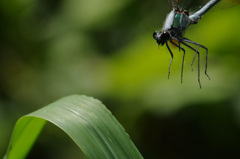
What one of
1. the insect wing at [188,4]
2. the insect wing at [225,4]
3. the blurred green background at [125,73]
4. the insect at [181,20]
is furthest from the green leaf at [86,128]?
the blurred green background at [125,73]

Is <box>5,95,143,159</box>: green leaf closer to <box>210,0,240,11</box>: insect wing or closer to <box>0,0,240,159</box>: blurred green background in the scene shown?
<box>210,0,240,11</box>: insect wing

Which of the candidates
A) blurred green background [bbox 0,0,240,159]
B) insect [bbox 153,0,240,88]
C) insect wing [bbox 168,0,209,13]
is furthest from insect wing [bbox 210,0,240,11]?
blurred green background [bbox 0,0,240,159]

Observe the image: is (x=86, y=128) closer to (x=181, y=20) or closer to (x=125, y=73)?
(x=181, y=20)

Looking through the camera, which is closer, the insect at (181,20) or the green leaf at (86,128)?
the green leaf at (86,128)

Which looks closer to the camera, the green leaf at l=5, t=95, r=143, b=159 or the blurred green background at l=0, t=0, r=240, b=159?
the green leaf at l=5, t=95, r=143, b=159

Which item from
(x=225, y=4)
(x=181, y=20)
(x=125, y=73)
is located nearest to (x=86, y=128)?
(x=181, y=20)

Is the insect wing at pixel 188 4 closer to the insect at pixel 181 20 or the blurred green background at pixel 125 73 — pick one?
the insect at pixel 181 20

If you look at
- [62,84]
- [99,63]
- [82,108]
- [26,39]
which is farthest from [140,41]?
[82,108]
